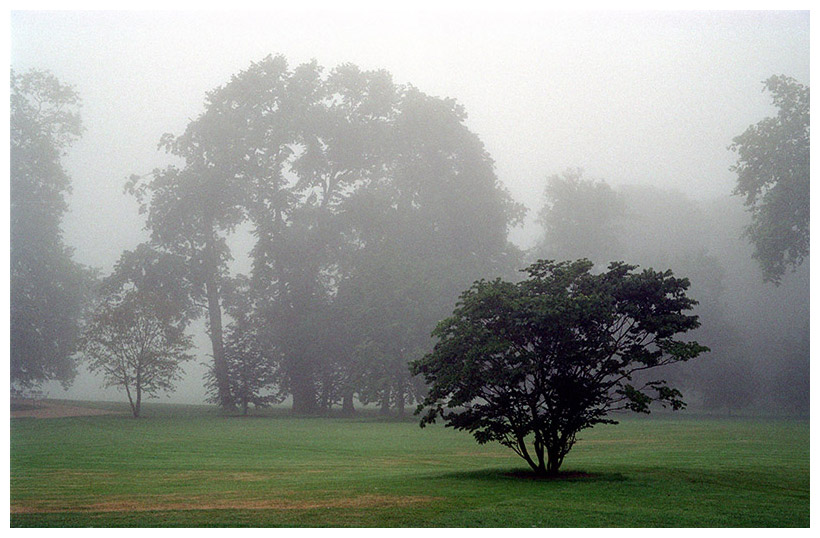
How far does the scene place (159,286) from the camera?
42688 mm

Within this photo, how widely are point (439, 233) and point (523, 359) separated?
2802 cm

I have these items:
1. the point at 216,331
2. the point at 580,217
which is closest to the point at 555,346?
the point at 216,331

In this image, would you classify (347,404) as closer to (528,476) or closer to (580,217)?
(580,217)

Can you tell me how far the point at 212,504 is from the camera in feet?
45.6

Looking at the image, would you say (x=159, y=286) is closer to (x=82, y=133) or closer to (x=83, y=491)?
(x=82, y=133)

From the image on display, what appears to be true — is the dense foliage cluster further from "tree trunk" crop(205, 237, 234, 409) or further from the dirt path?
the dirt path

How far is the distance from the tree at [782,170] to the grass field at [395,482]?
44.7 feet

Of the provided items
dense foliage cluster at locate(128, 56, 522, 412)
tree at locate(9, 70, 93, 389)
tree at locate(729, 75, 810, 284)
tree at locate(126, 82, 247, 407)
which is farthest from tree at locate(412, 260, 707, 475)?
tree at locate(9, 70, 93, 389)

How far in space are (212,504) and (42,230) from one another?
35.9 metres

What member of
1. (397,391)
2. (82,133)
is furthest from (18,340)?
(397,391)

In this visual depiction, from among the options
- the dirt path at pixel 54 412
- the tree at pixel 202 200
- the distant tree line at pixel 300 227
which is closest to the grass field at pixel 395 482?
the dirt path at pixel 54 412

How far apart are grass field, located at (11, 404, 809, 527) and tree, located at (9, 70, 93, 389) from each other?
16.8 m

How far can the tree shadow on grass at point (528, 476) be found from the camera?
52.8 ft
